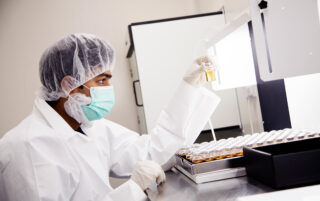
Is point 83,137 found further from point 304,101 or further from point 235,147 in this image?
point 304,101

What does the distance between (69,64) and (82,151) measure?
1.22 feet

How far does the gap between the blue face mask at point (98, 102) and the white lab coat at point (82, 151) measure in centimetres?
10

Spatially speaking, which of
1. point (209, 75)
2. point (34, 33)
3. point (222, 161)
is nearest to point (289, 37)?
point (222, 161)

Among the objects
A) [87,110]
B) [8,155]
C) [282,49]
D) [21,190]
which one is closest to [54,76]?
[87,110]

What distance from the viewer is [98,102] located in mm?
1379

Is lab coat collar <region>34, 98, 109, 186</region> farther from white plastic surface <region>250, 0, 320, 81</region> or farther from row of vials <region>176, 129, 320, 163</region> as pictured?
white plastic surface <region>250, 0, 320, 81</region>

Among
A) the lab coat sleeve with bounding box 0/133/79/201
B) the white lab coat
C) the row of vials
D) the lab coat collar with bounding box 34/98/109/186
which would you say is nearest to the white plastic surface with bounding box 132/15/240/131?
the white lab coat

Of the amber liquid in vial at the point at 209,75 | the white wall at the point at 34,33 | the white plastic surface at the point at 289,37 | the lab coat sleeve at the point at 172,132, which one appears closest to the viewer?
the white plastic surface at the point at 289,37

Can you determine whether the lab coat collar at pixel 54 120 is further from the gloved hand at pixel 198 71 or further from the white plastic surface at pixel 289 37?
the white plastic surface at pixel 289 37

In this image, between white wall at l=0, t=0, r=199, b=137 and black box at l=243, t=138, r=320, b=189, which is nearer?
black box at l=243, t=138, r=320, b=189

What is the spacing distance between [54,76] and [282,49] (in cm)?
91

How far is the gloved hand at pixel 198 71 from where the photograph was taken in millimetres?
1480

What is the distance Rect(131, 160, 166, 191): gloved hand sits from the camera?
3.94 feet

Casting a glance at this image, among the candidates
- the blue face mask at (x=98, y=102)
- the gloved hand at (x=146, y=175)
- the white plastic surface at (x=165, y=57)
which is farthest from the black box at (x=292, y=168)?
the white plastic surface at (x=165, y=57)
